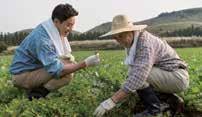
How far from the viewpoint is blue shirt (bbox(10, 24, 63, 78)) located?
6.09 metres

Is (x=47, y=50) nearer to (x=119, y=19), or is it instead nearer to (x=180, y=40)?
(x=119, y=19)

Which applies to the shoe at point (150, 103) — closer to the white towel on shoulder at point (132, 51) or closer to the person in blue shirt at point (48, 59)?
the white towel on shoulder at point (132, 51)

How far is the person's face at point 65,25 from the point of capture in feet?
20.3

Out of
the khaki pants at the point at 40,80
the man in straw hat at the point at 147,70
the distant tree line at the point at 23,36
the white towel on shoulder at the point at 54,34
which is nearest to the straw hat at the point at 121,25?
the man in straw hat at the point at 147,70

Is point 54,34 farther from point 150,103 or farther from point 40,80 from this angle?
point 150,103

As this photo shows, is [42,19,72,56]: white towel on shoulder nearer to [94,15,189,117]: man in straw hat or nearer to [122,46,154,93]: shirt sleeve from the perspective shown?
[94,15,189,117]: man in straw hat

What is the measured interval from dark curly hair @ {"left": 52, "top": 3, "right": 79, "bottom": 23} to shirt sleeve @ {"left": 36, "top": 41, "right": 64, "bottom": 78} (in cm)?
33

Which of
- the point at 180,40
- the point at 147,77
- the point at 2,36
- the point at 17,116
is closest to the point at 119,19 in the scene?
the point at 147,77

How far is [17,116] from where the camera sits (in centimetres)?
532

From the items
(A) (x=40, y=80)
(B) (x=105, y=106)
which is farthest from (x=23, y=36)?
(B) (x=105, y=106)

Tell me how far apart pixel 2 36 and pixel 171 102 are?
4578cm

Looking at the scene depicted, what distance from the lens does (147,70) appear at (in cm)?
546

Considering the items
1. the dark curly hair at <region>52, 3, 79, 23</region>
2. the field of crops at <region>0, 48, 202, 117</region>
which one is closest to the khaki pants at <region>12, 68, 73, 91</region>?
the field of crops at <region>0, 48, 202, 117</region>

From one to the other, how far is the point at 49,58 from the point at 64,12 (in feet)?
1.80
